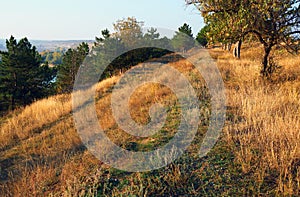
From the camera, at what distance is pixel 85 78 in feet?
77.5

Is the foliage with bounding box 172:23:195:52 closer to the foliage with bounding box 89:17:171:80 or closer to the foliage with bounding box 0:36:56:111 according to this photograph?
the foliage with bounding box 89:17:171:80

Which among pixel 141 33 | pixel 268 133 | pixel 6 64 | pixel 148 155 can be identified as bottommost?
pixel 148 155

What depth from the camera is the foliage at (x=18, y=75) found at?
806 inches

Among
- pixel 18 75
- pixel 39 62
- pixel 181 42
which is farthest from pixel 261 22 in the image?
pixel 181 42

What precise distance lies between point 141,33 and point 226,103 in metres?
20.0

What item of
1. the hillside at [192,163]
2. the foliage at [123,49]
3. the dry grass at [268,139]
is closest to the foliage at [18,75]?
the foliage at [123,49]

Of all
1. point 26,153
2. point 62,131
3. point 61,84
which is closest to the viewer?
point 26,153

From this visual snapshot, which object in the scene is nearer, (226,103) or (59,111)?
(226,103)

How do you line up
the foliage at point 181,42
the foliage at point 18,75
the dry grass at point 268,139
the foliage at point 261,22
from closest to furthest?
the dry grass at point 268,139 < the foliage at point 261,22 < the foliage at point 18,75 < the foliage at point 181,42

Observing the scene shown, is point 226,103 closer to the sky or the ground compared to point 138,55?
closer to the ground

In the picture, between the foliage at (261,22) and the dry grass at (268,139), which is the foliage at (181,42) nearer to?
the foliage at (261,22)

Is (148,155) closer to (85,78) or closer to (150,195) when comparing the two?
(150,195)

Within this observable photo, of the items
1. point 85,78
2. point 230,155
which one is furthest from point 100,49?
point 230,155

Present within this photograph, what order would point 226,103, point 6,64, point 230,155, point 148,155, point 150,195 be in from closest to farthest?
point 150,195, point 230,155, point 148,155, point 226,103, point 6,64
